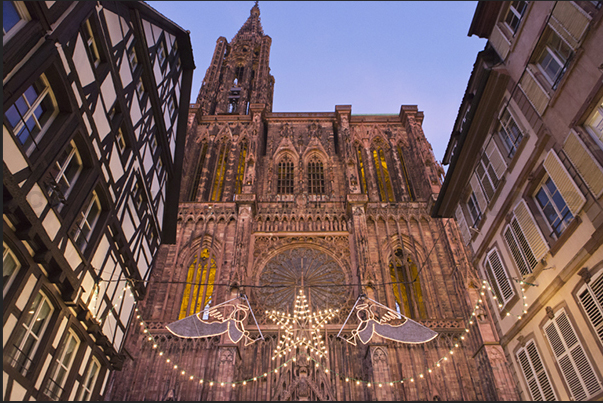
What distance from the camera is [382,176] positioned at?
28.6 meters

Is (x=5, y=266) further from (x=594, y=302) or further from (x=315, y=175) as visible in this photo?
(x=315, y=175)

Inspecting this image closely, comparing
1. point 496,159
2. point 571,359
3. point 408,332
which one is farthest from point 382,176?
point 571,359

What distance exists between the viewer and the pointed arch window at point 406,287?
20719mm

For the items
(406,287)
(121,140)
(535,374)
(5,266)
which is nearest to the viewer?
(5,266)

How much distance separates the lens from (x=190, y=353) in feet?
60.9

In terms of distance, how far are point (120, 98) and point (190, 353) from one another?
39.1 feet

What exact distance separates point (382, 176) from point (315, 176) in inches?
181

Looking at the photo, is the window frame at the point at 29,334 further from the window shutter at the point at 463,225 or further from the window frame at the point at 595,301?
the window shutter at the point at 463,225

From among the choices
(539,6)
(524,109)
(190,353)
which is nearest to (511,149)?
(524,109)

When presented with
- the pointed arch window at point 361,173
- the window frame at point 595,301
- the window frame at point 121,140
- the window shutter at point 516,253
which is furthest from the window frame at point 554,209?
the pointed arch window at point 361,173

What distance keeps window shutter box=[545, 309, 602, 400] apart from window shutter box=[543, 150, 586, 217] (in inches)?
89.2

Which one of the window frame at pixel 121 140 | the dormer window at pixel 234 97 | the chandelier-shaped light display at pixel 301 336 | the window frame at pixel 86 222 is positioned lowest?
the window frame at pixel 86 222

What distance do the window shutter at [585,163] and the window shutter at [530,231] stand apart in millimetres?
1834

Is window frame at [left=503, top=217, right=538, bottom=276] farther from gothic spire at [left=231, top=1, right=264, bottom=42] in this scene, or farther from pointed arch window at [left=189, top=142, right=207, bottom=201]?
gothic spire at [left=231, top=1, right=264, bottom=42]
